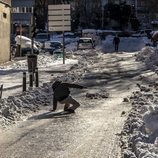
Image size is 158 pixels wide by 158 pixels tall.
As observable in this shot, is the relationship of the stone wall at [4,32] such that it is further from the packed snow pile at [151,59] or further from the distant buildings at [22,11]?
the distant buildings at [22,11]

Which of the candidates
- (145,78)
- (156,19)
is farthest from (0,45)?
(156,19)

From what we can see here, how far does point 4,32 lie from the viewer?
38.9 meters

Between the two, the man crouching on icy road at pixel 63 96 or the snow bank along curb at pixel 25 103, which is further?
the man crouching on icy road at pixel 63 96

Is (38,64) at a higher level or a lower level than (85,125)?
higher

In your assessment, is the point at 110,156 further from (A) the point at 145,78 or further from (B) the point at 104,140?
(A) the point at 145,78

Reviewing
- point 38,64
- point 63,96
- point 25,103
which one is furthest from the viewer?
point 38,64

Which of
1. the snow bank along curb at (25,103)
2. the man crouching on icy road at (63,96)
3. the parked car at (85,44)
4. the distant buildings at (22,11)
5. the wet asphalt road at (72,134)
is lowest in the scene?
the wet asphalt road at (72,134)

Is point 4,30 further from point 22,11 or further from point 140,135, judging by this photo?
point 22,11

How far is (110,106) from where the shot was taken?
51.6 feet

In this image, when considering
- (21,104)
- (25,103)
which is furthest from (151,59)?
(21,104)

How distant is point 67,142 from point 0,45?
26813 millimetres

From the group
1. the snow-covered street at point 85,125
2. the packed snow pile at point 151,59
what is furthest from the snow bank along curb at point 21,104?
the packed snow pile at point 151,59

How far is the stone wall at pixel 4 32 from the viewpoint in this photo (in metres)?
37.2

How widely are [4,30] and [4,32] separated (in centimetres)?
16
